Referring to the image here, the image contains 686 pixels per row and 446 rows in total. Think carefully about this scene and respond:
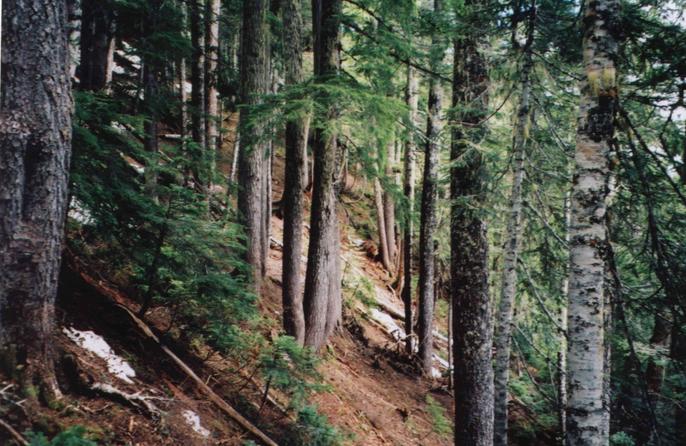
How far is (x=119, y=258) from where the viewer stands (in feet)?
19.7

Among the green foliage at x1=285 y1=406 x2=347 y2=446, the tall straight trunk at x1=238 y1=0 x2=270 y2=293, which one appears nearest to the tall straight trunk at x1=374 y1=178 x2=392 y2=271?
the tall straight trunk at x1=238 y1=0 x2=270 y2=293

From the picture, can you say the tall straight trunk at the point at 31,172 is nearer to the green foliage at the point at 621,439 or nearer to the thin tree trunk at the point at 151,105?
the thin tree trunk at the point at 151,105

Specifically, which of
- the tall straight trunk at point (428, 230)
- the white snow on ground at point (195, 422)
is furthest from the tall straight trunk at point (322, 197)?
the white snow on ground at point (195, 422)

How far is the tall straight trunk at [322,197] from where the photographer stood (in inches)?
290

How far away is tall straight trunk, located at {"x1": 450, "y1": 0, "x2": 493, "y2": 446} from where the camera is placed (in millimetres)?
5934

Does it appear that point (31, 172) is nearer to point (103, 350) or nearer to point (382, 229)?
point (103, 350)

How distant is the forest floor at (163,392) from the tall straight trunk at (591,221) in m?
2.98

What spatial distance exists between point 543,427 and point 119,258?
39.7 feet

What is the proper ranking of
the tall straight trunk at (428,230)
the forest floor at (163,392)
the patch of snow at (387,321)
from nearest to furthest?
the forest floor at (163,392) → the tall straight trunk at (428,230) → the patch of snow at (387,321)

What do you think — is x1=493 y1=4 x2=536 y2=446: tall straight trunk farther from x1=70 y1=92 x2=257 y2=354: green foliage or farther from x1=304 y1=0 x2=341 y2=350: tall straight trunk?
x1=70 y1=92 x2=257 y2=354: green foliage

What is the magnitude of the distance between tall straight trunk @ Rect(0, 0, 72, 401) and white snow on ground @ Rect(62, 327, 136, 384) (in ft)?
3.35

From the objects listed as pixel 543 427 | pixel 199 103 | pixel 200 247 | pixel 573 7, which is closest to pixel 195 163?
pixel 200 247

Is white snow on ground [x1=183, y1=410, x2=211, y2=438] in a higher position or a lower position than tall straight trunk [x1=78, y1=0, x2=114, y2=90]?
lower

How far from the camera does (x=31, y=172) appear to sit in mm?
3428
